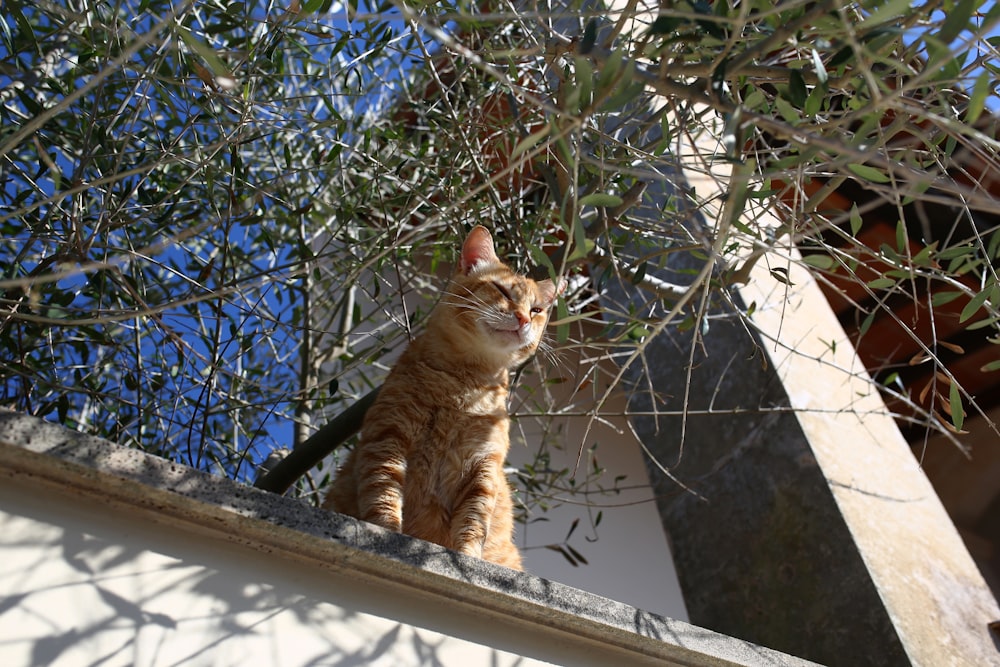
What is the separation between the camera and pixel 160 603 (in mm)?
1313

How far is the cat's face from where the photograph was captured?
8.66 ft

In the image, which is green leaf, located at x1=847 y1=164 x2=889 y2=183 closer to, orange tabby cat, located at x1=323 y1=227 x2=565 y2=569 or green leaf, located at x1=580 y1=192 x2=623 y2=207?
green leaf, located at x1=580 y1=192 x2=623 y2=207

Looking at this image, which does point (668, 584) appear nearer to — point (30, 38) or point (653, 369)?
point (653, 369)

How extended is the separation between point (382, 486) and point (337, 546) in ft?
2.14

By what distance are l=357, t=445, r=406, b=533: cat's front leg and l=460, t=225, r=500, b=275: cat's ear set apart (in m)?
0.81

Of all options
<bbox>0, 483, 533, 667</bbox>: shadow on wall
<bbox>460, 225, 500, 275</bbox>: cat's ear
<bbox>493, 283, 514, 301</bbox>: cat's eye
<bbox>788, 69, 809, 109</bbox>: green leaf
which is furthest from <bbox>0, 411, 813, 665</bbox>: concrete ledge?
<bbox>460, 225, 500, 275</bbox>: cat's ear

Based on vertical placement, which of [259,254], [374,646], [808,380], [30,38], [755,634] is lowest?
[374,646]

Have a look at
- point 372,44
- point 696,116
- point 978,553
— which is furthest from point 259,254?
point 978,553

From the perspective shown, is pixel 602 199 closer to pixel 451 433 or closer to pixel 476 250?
Answer: pixel 451 433

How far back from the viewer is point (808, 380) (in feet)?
10.7

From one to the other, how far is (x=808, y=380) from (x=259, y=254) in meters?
2.34

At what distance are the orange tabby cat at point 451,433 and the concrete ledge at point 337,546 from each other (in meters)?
0.48

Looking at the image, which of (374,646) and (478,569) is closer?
(374,646)

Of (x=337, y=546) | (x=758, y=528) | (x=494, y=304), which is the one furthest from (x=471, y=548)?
(x=758, y=528)
